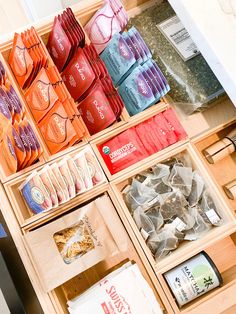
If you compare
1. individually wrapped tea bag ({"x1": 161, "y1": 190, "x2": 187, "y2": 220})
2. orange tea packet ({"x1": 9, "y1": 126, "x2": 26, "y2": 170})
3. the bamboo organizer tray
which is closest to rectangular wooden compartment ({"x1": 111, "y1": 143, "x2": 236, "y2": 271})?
the bamboo organizer tray

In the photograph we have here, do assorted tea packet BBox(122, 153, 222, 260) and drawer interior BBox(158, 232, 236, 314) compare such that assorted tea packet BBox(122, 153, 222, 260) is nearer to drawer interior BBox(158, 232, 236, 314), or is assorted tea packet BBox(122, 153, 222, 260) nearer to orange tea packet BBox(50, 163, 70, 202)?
drawer interior BBox(158, 232, 236, 314)

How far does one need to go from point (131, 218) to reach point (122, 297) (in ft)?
0.83

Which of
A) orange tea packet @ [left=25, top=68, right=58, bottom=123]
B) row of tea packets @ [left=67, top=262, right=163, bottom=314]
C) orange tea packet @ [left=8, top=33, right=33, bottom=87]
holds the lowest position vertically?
row of tea packets @ [left=67, top=262, right=163, bottom=314]

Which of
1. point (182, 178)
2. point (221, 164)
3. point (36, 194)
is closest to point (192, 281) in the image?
point (182, 178)

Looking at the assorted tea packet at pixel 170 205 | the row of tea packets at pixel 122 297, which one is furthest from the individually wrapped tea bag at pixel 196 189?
the row of tea packets at pixel 122 297

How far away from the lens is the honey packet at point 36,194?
4.22 feet

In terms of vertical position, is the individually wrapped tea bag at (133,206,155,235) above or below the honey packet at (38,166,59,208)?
below

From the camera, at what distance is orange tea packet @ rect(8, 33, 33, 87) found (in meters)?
1.39

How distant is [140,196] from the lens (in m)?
1.49

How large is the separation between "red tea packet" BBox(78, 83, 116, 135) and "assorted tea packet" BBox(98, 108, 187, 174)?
2.9 inches

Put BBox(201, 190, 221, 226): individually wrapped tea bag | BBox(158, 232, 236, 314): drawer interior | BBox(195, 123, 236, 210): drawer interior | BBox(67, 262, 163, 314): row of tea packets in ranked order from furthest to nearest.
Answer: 1. BBox(195, 123, 236, 210): drawer interior
2. BBox(201, 190, 221, 226): individually wrapped tea bag
3. BBox(158, 232, 236, 314): drawer interior
4. BBox(67, 262, 163, 314): row of tea packets

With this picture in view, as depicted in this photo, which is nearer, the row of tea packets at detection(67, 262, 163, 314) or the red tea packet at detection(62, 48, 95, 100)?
the row of tea packets at detection(67, 262, 163, 314)

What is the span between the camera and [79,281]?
1.45m

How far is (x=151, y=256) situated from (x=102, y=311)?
24 cm
